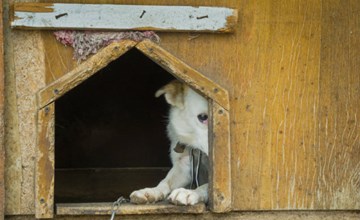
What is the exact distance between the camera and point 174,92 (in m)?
5.05

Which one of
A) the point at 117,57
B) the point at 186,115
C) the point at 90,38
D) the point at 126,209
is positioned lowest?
the point at 126,209

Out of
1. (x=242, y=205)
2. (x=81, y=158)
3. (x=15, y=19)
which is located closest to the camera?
(x=15, y=19)

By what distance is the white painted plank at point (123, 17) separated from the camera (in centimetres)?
391

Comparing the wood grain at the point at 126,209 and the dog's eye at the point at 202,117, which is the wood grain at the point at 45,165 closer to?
the wood grain at the point at 126,209

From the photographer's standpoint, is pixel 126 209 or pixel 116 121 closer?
pixel 126 209

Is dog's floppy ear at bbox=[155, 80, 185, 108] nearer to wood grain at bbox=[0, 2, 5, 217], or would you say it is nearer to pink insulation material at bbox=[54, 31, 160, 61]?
pink insulation material at bbox=[54, 31, 160, 61]

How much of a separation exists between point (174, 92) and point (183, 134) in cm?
29

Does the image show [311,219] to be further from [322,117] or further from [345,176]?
[322,117]

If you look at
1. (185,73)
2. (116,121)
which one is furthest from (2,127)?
(116,121)

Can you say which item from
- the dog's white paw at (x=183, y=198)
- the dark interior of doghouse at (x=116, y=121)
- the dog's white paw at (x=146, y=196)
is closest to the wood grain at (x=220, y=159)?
the dog's white paw at (x=183, y=198)

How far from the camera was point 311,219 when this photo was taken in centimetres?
429

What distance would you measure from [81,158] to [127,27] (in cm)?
302

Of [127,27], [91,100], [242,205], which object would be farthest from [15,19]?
[91,100]

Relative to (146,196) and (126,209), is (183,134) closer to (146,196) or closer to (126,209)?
(146,196)
